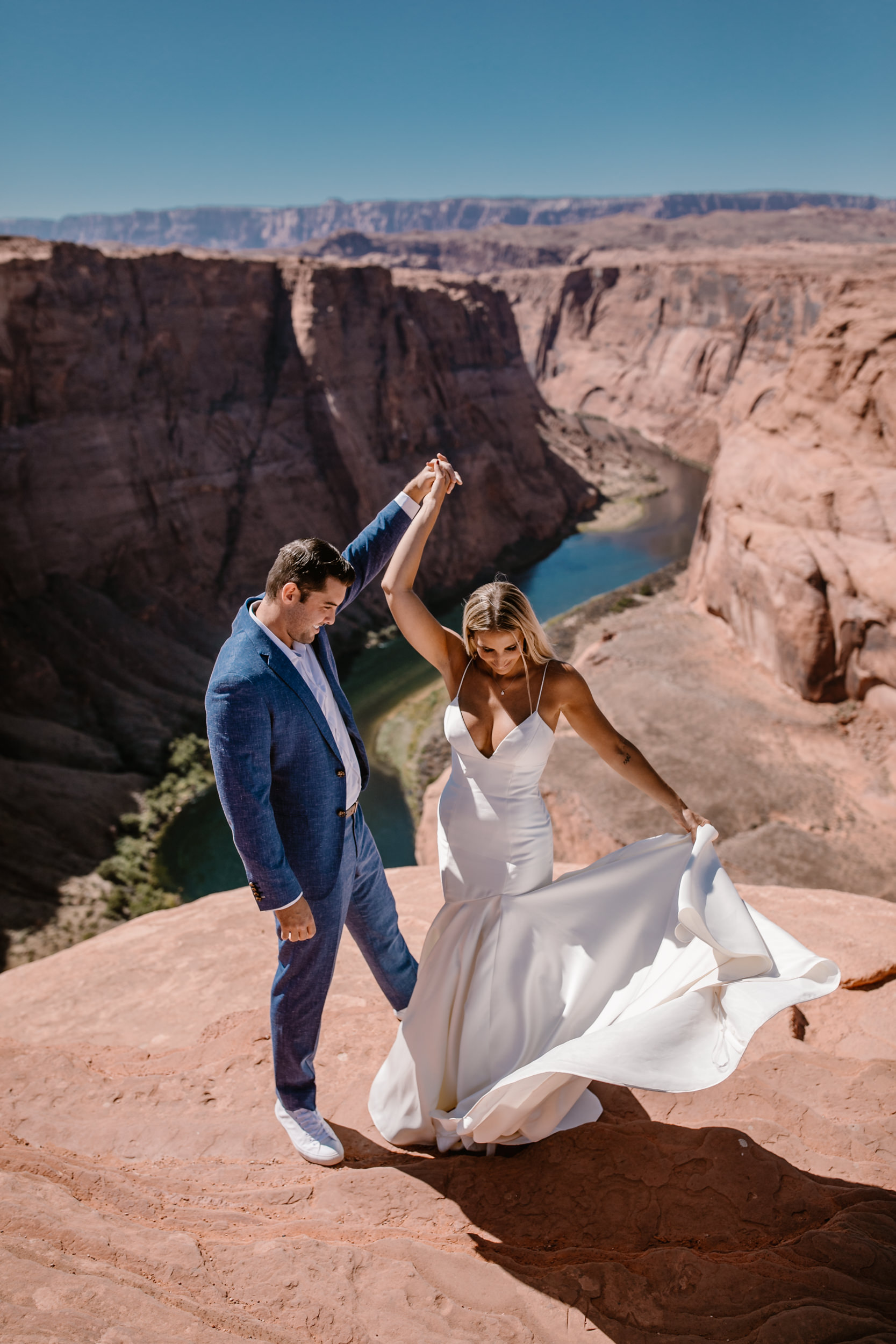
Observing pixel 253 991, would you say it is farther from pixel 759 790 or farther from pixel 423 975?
pixel 759 790

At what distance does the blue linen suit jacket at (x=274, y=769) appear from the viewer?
2.77m

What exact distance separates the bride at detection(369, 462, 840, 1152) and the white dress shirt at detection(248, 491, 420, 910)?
36cm

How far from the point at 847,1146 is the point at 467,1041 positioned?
1.45 metres

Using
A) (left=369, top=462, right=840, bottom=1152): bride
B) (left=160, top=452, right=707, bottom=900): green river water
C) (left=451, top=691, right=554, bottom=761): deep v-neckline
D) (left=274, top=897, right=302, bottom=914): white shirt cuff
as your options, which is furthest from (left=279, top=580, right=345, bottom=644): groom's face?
(left=160, top=452, right=707, bottom=900): green river water

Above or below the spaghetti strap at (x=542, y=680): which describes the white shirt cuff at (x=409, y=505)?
above

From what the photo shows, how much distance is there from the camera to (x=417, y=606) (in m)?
3.24

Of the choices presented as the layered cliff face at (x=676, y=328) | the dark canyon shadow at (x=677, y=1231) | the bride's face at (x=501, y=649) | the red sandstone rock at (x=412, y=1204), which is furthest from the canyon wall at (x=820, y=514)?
the layered cliff face at (x=676, y=328)

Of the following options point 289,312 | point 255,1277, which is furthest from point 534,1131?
point 289,312

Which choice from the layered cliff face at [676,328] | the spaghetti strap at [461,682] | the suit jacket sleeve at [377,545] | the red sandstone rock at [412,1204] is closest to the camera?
the red sandstone rock at [412,1204]

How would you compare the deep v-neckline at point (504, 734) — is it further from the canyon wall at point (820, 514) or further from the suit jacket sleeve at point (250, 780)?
the canyon wall at point (820, 514)

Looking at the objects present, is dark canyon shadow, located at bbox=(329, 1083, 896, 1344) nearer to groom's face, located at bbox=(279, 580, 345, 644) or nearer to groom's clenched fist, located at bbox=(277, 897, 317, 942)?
groom's clenched fist, located at bbox=(277, 897, 317, 942)

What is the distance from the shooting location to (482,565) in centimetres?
3341

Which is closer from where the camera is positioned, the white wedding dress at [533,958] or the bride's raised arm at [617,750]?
the white wedding dress at [533,958]

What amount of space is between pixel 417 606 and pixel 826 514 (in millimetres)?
14401
